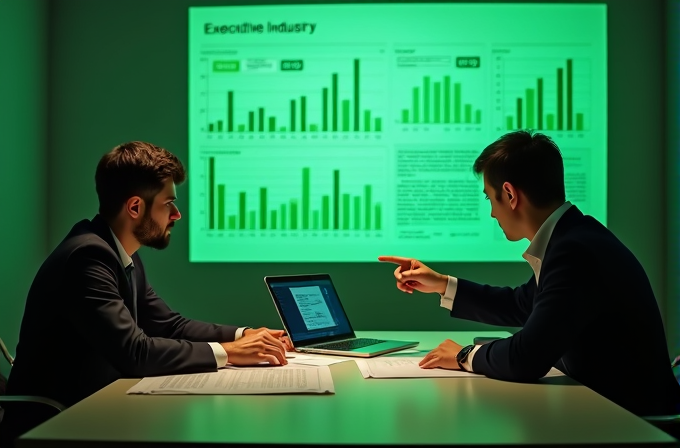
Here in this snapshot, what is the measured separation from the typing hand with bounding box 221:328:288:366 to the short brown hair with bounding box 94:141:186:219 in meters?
0.59

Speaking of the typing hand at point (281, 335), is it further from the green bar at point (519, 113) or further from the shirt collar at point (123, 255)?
the green bar at point (519, 113)

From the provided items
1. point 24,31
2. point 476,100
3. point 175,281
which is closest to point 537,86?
point 476,100

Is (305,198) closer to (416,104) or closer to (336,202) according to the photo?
(336,202)

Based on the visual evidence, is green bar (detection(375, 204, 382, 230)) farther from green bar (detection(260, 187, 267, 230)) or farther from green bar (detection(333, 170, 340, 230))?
green bar (detection(260, 187, 267, 230))

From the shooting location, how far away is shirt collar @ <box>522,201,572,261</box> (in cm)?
209

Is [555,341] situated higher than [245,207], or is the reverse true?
[245,207]

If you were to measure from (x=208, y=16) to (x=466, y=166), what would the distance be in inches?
67.2

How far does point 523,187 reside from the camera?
2.12 m

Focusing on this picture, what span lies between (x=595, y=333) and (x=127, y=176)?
1472mm

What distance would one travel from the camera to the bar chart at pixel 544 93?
397 centimetres

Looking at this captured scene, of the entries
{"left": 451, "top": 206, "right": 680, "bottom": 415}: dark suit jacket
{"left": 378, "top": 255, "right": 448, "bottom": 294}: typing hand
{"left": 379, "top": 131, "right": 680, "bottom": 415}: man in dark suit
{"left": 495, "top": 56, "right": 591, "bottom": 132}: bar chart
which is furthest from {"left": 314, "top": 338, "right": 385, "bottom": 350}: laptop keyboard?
{"left": 495, "top": 56, "right": 591, "bottom": 132}: bar chart

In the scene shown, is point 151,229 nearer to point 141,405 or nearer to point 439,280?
point 141,405

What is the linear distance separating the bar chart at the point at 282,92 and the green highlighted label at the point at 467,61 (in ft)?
1.45

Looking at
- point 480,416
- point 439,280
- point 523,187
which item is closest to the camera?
point 480,416
